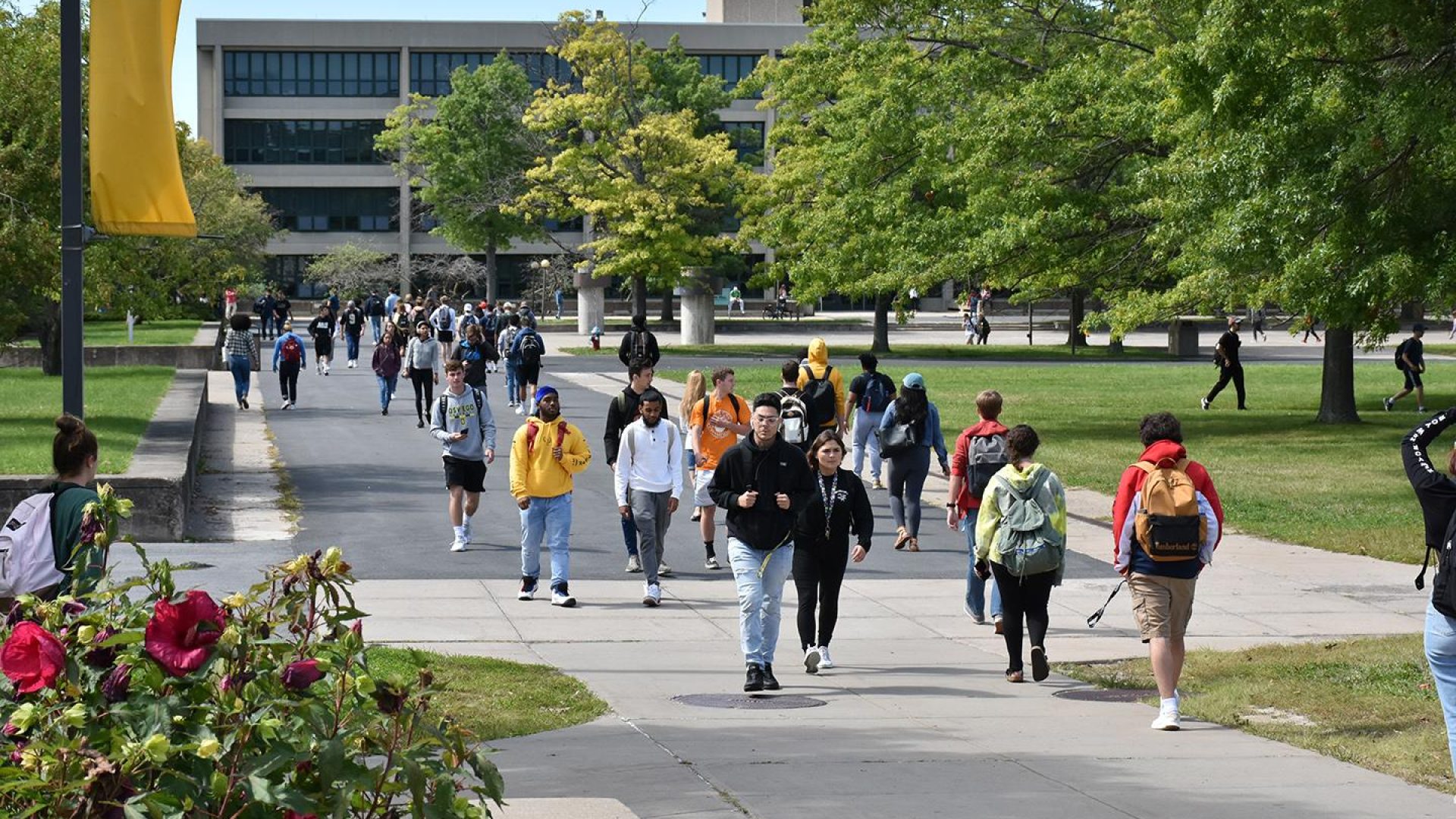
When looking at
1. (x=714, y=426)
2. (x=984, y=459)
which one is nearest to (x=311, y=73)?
(x=714, y=426)

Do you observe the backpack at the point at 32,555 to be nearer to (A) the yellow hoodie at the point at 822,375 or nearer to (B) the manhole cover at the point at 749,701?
(B) the manhole cover at the point at 749,701

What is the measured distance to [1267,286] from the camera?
2480 centimetres

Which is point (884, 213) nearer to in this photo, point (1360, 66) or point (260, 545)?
point (1360, 66)

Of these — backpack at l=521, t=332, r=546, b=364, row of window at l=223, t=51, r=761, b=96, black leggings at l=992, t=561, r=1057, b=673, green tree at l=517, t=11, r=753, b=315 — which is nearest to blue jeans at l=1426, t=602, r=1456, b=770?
black leggings at l=992, t=561, r=1057, b=673

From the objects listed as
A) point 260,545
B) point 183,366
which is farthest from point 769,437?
point 183,366

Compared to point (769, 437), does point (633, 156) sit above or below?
above

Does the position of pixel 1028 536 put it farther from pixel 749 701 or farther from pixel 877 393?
pixel 877 393

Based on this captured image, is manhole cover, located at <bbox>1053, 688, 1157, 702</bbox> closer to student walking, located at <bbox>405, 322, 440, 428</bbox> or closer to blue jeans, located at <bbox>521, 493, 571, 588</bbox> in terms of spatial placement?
blue jeans, located at <bbox>521, 493, 571, 588</bbox>

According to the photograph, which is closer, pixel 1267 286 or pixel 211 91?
pixel 1267 286

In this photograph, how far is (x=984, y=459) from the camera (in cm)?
1314

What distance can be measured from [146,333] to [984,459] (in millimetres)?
46714

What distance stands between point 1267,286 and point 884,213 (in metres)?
10.8

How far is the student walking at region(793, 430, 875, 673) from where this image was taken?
11.4m

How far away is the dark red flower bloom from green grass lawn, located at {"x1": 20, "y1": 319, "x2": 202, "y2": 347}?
39779 mm
